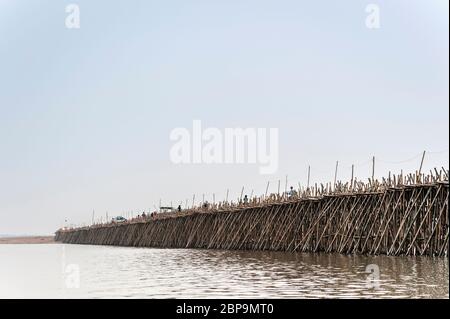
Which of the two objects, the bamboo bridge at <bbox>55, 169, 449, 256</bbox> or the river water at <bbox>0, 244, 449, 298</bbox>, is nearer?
the river water at <bbox>0, 244, 449, 298</bbox>

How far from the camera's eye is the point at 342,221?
28953 mm

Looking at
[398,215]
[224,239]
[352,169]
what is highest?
[352,169]

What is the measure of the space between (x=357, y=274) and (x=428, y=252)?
296 inches

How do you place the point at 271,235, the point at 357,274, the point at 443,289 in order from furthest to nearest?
the point at 271,235, the point at 357,274, the point at 443,289

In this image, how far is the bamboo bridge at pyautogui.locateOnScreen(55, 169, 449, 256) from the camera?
23672mm

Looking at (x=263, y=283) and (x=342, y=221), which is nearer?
(x=263, y=283)

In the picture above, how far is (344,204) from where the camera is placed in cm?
2891

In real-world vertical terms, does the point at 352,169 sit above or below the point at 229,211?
above

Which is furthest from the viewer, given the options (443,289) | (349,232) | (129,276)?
(349,232)

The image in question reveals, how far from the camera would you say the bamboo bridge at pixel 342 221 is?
77.7 ft

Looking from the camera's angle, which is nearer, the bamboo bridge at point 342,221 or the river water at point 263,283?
the river water at point 263,283
